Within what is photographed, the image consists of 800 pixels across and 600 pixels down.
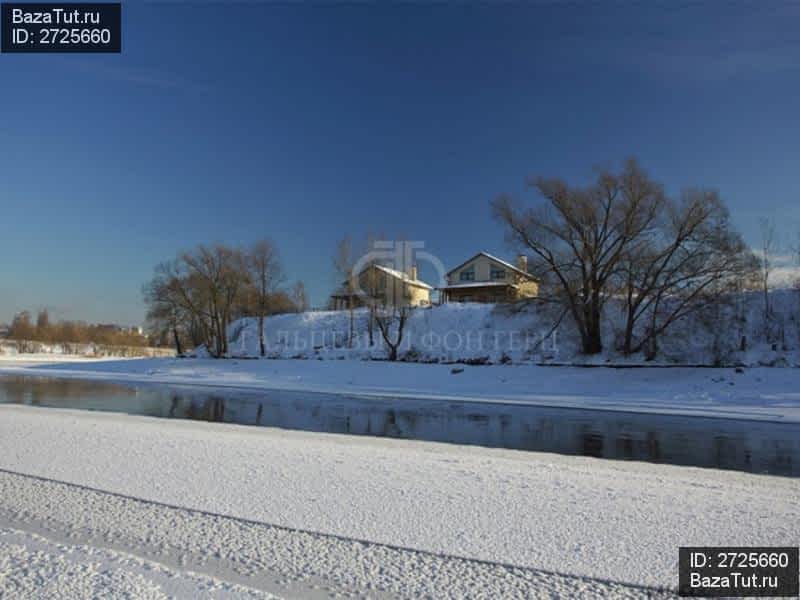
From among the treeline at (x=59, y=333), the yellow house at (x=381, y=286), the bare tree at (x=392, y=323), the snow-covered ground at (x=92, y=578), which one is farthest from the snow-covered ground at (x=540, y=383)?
the treeline at (x=59, y=333)

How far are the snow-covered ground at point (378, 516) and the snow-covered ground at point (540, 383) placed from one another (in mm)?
13684

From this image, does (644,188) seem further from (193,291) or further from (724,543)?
(193,291)

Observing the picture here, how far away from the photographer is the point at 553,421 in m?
18.2

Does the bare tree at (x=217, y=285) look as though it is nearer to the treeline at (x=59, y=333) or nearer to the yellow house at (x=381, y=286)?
the yellow house at (x=381, y=286)

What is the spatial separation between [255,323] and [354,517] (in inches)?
1951

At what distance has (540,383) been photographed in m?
29.7

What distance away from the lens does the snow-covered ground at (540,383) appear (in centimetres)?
2239

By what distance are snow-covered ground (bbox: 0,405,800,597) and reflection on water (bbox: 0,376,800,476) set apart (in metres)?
2.49

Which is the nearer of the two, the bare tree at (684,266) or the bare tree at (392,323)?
the bare tree at (684,266)

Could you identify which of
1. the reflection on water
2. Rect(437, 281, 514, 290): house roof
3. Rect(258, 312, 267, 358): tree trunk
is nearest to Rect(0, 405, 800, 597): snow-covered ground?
the reflection on water

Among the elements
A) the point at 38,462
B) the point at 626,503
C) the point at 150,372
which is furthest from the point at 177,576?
the point at 150,372

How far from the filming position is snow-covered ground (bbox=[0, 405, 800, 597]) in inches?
207

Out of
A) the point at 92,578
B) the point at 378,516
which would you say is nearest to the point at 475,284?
the point at 378,516

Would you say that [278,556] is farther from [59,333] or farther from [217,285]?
[59,333]
